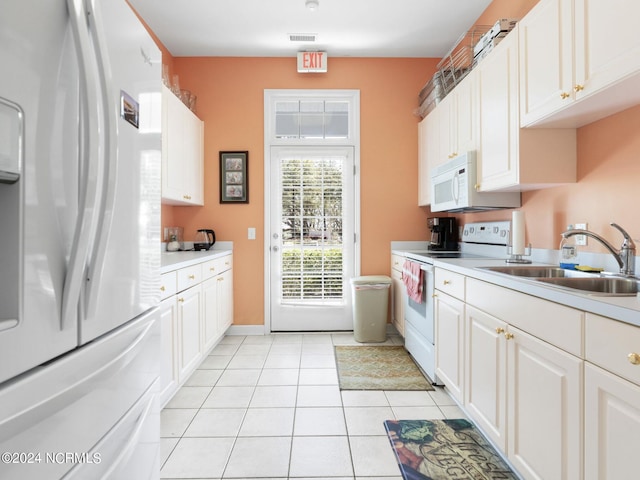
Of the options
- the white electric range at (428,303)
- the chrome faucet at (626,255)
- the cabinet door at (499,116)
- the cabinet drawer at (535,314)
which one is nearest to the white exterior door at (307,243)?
the white electric range at (428,303)

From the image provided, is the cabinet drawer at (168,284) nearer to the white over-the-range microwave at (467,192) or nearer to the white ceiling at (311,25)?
the white over-the-range microwave at (467,192)

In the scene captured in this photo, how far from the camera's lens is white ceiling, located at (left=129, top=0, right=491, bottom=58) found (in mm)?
2895

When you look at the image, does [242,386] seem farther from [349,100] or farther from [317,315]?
[349,100]

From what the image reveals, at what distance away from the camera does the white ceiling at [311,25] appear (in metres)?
2.89

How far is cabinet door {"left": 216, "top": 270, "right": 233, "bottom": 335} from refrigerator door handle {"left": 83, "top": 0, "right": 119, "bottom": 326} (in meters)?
2.46

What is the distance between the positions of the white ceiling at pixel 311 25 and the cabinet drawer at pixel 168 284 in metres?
2.26

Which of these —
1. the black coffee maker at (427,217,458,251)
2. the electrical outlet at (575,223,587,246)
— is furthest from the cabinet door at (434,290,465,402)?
the black coffee maker at (427,217,458,251)

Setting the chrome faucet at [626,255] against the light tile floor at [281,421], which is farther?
the light tile floor at [281,421]

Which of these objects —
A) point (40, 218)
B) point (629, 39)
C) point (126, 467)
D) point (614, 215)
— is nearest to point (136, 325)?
point (126, 467)

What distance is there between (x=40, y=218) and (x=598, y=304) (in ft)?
4.61

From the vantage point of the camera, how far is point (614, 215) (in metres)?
1.71

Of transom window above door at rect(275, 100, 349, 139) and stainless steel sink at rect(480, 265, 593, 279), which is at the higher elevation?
transom window above door at rect(275, 100, 349, 139)

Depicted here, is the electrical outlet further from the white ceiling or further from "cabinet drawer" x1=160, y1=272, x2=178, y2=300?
"cabinet drawer" x1=160, y1=272, x2=178, y2=300

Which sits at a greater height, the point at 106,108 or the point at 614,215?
the point at 106,108
